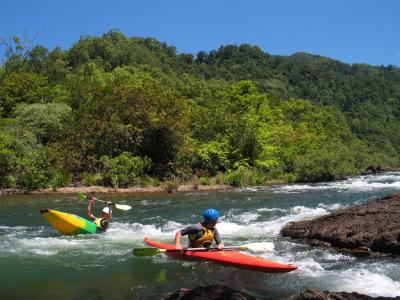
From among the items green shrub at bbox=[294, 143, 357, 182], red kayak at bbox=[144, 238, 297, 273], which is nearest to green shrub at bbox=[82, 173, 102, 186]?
green shrub at bbox=[294, 143, 357, 182]

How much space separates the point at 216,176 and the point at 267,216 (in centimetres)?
1303

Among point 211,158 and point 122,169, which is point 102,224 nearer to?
point 122,169

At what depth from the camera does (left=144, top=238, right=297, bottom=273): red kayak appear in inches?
311

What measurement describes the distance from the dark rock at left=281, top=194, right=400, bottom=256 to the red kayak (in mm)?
2250

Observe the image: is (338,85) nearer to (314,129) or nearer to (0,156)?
(314,129)

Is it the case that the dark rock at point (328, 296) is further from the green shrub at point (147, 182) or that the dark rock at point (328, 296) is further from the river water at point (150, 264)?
the green shrub at point (147, 182)

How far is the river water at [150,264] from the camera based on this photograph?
725cm

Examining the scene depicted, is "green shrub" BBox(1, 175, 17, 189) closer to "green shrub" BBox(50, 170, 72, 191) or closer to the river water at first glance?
"green shrub" BBox(50, 170, 72, 191)

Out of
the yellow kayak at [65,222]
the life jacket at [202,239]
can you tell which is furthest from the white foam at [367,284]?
the yellow kayak at [65,222]

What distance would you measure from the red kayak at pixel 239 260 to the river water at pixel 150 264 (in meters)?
0.13

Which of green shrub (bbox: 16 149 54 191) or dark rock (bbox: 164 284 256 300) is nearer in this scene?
dark rock (bbox: 164 284 256 300)

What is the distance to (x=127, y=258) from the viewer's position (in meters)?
9.32

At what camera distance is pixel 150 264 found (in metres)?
8.87

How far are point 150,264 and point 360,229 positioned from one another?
4.57m
